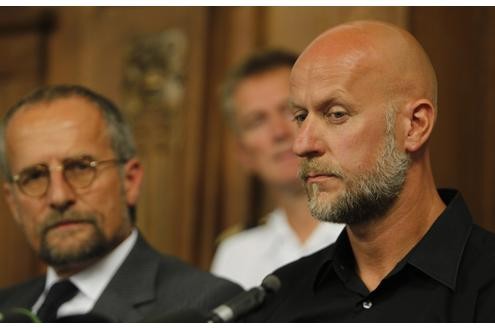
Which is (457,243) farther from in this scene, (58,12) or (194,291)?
(58,12)

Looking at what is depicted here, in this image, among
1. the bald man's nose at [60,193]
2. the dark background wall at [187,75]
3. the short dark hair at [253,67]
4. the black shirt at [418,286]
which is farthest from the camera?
the short dark hair at [253,67]

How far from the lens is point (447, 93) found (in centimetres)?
360

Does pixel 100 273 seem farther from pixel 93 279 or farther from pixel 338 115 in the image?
pixel 338 115

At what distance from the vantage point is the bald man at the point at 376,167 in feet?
A: 7.02

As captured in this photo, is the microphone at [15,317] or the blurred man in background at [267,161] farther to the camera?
the blurred man in background at [267,161]

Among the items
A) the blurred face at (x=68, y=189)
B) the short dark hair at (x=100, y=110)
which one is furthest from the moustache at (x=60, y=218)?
the short dark hair at (x=100, y=110)

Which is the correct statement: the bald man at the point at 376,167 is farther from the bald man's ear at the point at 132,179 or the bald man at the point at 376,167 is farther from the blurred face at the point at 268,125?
the blurred face at the point at 268,125

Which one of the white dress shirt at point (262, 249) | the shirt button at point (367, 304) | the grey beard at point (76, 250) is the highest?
the grey beard at point (76, 250)

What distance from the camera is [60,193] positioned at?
2709 mm

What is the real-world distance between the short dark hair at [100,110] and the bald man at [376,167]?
809 mm

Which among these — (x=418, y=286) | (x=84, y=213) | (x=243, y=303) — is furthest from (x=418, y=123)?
(x=84, y=213)

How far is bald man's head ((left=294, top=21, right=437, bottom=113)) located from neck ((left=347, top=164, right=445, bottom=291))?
20 centimetres

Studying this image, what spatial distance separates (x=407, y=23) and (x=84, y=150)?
1365 millimetres

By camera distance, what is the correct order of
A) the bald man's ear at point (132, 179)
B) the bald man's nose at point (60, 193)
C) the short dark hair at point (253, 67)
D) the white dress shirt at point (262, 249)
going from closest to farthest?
the bald man's nose at point (60, 193), the bald man's ear at point (132, 179), the white dress shirt at point (262, 249), the short dark hair at point (253, 67)
